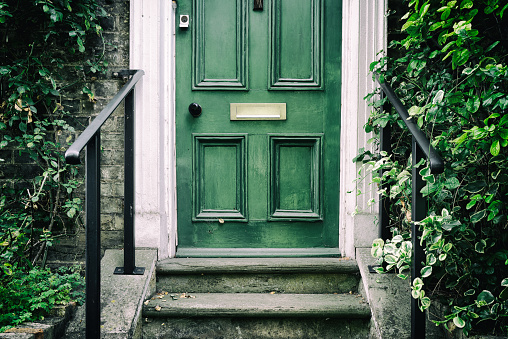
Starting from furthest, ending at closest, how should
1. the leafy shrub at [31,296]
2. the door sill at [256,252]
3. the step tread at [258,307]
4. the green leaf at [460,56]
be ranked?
the door sill at [256,252] < the step tread at [258,307] < the leafy shrub at [31,296] < the green leaf at [460,56]

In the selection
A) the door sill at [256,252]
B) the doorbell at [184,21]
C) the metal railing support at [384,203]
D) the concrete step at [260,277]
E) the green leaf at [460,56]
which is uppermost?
the doorbell at [184,21]

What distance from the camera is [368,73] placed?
264cm

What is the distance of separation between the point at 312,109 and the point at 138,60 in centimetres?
122

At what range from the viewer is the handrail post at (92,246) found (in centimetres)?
184

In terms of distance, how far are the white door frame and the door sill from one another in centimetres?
13

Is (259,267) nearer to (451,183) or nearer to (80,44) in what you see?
(451,183)

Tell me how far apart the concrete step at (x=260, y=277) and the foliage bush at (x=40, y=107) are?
819 millimetres

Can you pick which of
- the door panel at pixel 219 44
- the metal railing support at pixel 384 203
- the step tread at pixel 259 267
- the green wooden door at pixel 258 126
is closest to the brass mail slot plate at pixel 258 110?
the green wooden door at pixel 258 126

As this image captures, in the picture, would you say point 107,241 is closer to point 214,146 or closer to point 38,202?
point 38,202

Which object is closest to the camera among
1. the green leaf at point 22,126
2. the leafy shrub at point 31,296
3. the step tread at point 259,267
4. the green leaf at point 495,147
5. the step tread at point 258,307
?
the green leaf at point 495,147

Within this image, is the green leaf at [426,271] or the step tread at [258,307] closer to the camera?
the green leaf at [426,271]

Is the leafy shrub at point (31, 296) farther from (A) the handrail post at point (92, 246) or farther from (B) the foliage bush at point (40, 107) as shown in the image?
(A) the handrail post at point (92, 246)

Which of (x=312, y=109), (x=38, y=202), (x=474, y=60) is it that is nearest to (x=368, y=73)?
(x=312, y=109)

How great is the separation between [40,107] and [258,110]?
4.88 ft
